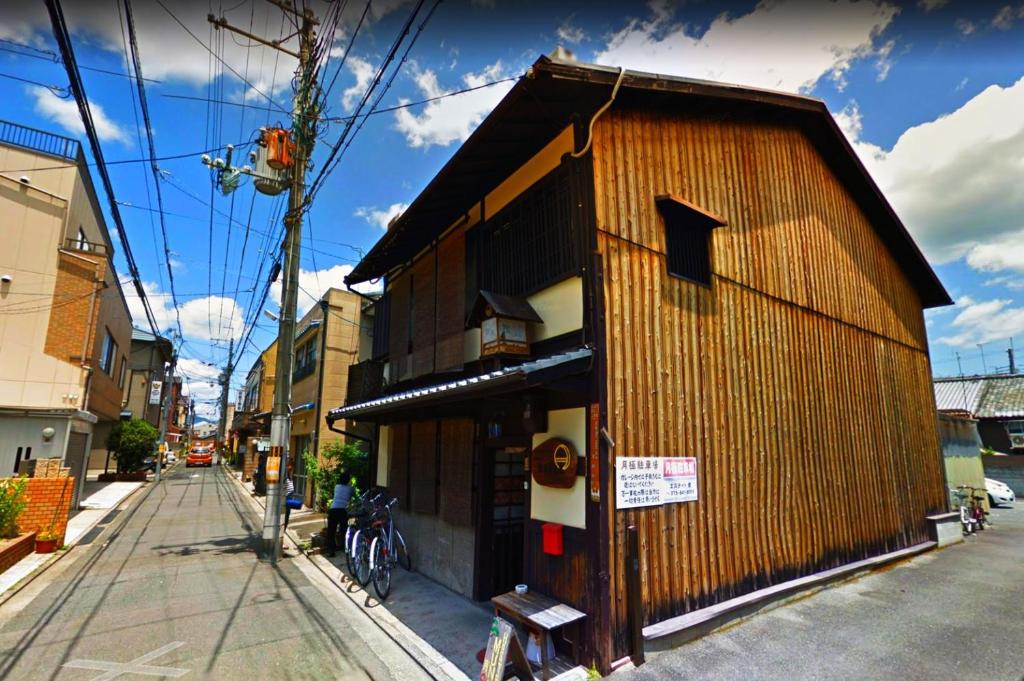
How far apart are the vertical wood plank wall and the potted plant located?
37.5ft

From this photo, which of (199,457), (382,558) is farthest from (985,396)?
(199,457)

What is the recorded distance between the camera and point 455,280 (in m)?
8.77

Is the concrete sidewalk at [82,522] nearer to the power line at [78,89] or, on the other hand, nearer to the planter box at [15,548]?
the planter box at [15,548]

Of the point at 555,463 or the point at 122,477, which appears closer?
the point at 555,463

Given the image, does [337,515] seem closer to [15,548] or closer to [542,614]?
[15,548]

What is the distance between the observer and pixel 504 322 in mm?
6277

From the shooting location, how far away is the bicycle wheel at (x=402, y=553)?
28.8 feet

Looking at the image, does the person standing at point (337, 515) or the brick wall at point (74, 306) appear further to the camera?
the brick wall at point (74, 306)

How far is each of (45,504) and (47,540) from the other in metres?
0.74

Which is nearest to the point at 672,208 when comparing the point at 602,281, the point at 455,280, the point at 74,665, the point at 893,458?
the point at 602,281

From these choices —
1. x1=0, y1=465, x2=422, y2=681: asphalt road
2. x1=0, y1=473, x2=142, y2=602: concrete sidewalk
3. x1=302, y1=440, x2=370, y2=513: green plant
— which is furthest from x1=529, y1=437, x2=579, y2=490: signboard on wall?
x1=0, y1=473, x2=142, y2=602: concrete sidewalk

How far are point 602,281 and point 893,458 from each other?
8521mm

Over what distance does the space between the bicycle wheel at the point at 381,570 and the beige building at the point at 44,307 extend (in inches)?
491

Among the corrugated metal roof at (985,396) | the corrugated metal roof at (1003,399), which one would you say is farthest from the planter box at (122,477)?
the corrugated metal roof at (1003,399)
